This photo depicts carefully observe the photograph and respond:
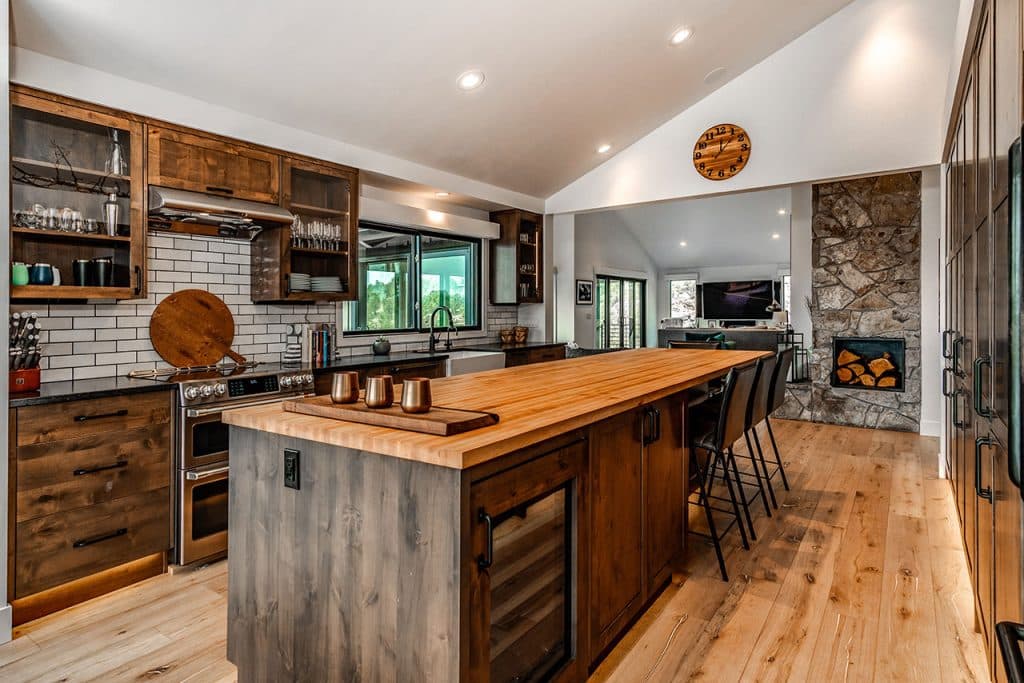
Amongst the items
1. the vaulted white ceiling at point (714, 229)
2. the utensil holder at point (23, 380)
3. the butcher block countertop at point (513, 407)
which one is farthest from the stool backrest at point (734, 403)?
the vaulted white ceiling at point (714, 229)

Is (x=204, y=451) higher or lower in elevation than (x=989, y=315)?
lower

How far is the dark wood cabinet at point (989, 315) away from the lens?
4.66 ft

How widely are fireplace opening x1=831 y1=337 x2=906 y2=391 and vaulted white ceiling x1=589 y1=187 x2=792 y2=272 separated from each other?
12.0 feet

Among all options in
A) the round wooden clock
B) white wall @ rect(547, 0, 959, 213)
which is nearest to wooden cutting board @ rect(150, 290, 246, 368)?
white wall @ rect(547, 0, 959, 213)

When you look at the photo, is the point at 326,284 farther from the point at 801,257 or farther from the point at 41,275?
the point at 801,257

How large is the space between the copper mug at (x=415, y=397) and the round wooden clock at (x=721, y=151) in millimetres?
4539

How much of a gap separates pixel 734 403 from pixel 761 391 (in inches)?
28.0

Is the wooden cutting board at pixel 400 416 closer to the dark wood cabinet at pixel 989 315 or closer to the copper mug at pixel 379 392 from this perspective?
the copper mug at pixel 379 392

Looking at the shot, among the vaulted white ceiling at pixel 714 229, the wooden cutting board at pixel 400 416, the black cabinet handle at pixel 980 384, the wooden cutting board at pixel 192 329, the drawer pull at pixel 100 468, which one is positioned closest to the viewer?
the wooden cutting board at pixel 400 416

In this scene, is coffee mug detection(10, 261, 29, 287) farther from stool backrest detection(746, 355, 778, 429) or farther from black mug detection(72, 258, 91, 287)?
stool backrest detection(746, 355, 778, 429)

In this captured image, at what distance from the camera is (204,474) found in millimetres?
2967

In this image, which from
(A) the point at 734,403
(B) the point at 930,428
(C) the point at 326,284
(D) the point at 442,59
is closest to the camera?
(A) the point at 734,403

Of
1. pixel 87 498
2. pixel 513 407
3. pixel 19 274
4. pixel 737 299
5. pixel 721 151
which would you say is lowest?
pixel 87 498

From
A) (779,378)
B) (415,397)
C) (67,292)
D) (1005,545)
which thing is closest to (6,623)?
(67,292)
